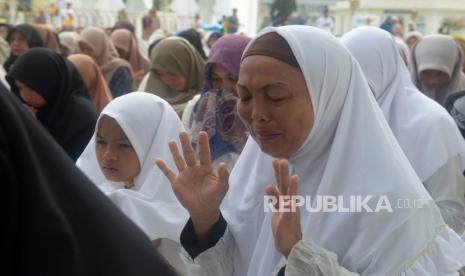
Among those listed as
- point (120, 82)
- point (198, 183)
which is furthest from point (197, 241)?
point (120, 82)

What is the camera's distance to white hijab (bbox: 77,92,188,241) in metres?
2.33

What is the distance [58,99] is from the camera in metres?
3.79

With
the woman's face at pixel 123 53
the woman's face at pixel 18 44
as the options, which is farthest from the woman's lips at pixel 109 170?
the woman's face at pixel 123 53

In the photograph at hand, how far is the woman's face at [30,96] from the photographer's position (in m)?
3.78

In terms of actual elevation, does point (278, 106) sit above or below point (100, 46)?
above

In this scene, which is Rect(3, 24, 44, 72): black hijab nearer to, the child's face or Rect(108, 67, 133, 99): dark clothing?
Rect(108, 67, 133, 99): dark clothing

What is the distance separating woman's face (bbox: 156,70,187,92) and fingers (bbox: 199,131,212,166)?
2757 millimetres

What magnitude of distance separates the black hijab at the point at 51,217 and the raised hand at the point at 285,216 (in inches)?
25.5

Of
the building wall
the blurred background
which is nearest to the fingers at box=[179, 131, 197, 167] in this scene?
the blurred background

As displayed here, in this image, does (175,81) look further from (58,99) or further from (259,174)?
(259,174)

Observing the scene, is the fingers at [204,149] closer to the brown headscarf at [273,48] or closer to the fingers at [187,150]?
the fingers at [187,150]

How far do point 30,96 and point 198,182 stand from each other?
7.65 feet

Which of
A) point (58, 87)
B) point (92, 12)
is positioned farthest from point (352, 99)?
point (92, 12)

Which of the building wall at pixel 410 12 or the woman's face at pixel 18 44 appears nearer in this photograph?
the woman's face at pixel 18 44
